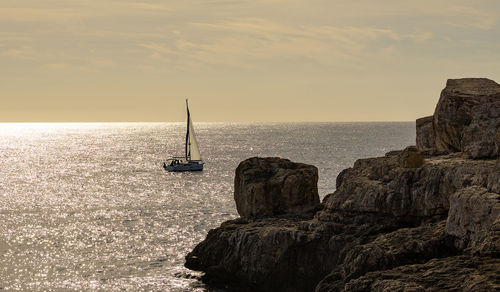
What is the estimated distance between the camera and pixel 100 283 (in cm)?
5791

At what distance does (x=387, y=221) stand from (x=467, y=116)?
11.6m

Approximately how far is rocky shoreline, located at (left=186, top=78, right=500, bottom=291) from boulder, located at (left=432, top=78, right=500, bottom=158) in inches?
3.2

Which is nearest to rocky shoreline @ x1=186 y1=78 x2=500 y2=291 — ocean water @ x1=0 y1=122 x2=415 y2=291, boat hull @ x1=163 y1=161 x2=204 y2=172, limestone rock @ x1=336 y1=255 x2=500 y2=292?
limestone rock @ x1=336 y1=255 x2=500 y2=292

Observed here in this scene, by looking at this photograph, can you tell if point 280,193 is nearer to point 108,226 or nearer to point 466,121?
point 466,121

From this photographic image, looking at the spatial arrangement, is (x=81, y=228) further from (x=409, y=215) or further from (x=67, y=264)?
(x=409, y=215)

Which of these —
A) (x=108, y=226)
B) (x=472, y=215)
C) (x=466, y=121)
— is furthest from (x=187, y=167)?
(x=472, y=215)

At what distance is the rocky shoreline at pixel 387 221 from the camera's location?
31266 millimetres

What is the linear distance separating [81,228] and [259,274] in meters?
42.0

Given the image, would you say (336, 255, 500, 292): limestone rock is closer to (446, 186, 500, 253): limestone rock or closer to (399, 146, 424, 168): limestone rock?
(446, 186, 500, 253): limestone rock

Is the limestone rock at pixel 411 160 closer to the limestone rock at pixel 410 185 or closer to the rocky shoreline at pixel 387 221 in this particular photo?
the rocky shoreline at pixel 387 221

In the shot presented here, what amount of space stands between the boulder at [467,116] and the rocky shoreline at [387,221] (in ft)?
0.27

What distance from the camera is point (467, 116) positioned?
51469 mm

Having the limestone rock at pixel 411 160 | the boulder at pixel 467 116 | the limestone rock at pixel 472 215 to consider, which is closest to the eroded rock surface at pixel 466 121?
the boulder at pixel 467 116

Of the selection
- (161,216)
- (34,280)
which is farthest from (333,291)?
(161,216)
